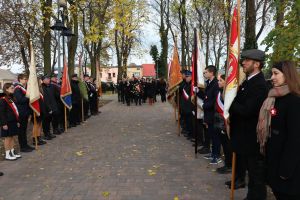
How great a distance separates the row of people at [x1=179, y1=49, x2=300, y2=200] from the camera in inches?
139

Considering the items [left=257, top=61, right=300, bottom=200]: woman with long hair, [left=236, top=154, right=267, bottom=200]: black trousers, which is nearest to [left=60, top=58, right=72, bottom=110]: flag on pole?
[left=236, top=154, right=267, bottom=200]: black trousers

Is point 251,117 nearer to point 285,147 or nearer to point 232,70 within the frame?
point 232,70

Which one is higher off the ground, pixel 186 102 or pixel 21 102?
pixel 21 102

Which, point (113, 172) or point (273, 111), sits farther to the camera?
point (113, 172)

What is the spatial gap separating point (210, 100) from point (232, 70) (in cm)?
248

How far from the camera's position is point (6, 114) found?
8.34 metres

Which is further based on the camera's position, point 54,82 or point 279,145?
point 54,82

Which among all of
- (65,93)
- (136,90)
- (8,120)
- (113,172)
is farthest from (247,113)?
(136,90)

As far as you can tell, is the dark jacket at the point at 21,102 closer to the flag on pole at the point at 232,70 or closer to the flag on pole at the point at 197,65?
the flag on pole at the point at 197,65

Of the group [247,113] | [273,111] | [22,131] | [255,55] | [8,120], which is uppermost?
[255,55]

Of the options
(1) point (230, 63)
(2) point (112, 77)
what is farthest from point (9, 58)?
(2) point (112, 77)

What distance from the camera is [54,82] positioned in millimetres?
12656

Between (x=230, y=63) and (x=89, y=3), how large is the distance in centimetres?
1726

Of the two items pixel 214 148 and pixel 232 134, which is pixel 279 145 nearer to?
pixel 232 134
